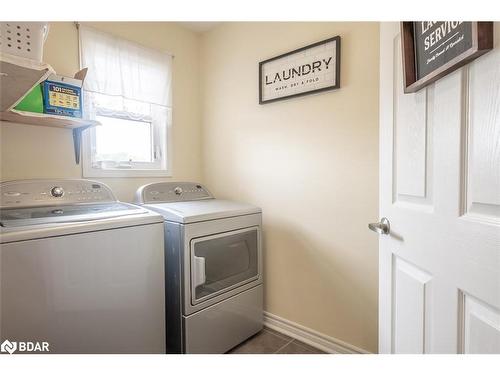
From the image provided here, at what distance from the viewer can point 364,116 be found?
4.99 feet

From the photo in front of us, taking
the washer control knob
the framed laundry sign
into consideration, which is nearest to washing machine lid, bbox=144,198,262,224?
the washer control knob

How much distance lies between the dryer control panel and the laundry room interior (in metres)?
0.02

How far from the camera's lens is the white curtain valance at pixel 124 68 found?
5.79 ft

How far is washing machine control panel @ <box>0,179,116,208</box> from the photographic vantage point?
138cm

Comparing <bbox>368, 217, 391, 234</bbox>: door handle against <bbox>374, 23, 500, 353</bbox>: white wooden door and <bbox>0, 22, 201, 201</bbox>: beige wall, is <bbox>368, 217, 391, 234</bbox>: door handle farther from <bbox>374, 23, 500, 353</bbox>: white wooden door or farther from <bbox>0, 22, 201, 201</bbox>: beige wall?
<bbox>0, 22, 201, 201</bbox>: beige wall

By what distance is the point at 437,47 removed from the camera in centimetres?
77

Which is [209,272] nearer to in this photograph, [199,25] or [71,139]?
[71,139]

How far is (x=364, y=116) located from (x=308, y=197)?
61 cm

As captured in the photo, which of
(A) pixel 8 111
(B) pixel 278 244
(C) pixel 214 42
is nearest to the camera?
(A) pixel 8 111

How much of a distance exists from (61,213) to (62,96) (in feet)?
2.28

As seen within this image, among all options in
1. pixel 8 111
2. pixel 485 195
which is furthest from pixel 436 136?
pixel 8 111

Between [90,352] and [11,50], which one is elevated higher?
[11,50]

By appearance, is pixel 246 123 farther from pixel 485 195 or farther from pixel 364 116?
pixel 485 195

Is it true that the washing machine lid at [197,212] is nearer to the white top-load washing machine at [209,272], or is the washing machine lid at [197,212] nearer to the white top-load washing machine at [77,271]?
the white top-load washing machine at [209,272]
